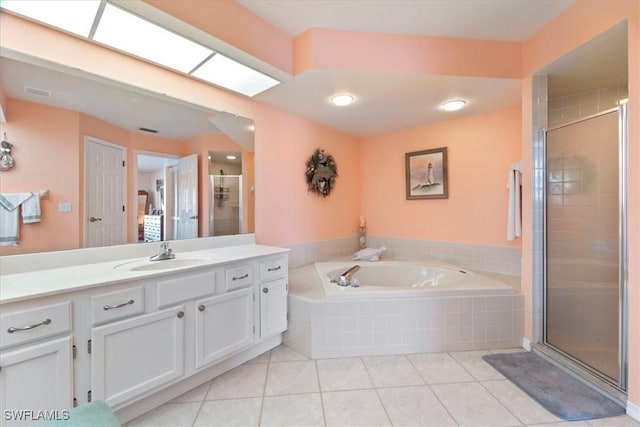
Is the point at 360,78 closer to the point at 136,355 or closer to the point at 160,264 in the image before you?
the point at 160,264

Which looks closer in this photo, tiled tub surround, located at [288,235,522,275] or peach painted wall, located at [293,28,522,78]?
peach painted wall, located at [293,28,522,78]

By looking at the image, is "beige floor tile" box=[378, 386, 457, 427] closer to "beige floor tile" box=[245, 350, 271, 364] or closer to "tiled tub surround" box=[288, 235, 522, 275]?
"beige floor tile" box=[245, 350, 271, 364]

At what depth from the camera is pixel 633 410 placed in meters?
1.44

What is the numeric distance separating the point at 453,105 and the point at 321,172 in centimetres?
151

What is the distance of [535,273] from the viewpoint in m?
2.13

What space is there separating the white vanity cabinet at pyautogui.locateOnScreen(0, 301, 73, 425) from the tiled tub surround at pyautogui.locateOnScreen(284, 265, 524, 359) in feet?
4.41

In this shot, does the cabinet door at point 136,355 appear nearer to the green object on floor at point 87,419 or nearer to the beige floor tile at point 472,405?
the green object on floor at point 87,419

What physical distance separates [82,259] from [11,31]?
3.95 feet

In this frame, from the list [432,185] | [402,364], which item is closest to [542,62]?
[432,185]

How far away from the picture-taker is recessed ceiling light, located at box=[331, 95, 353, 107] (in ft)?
8.05

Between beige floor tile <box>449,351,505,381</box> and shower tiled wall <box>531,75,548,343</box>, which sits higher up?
shower tiled wall <box>531,75,548,343</box>

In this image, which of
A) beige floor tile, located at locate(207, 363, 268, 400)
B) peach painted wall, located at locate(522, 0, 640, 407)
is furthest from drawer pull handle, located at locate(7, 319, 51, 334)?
→ peach painted wall, located at locate(522, 0, 640, 407)

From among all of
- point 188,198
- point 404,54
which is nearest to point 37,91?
point 188,198

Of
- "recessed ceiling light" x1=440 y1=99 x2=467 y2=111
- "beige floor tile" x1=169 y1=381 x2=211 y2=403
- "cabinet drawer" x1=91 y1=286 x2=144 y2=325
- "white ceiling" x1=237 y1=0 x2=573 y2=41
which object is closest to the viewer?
"cabinet drawer" x1=91 y1=286 x2=144 y2=325
